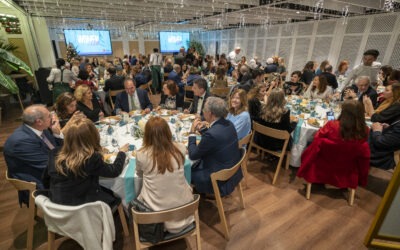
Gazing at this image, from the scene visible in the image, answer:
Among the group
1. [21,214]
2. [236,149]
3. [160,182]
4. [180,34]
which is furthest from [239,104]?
[180,34]

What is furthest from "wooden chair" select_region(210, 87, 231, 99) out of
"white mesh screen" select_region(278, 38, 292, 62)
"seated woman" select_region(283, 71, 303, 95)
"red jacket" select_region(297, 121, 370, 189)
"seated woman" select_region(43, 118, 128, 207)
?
"white mesh screen" select_region(278, 38, 292, 62)

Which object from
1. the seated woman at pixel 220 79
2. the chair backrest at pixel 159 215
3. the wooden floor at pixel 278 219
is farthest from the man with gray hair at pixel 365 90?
the chair backrest at pixel 159 215

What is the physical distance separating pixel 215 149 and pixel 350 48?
8.77m

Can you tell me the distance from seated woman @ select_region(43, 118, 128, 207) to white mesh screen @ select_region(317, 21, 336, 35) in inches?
392

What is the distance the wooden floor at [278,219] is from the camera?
2033 mm

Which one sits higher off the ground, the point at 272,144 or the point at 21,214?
the point at 272,144

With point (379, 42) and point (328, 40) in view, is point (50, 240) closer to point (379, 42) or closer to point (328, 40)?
point (379, 42)

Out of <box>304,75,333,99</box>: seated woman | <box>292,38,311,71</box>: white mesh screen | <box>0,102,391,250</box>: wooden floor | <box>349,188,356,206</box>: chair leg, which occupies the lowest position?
<box>0,102,391,250</box>: wooden floor

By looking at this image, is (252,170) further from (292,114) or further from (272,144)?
(292,114)

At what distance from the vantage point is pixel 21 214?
2361 mm

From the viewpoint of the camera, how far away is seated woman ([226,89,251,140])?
2.59 meters

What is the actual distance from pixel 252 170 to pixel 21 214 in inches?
122

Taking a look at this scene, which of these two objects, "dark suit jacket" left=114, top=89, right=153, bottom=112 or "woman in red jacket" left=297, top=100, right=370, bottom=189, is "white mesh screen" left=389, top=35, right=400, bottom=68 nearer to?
"woman in red jacket" left=297, top=100, right=370, bottom=189
